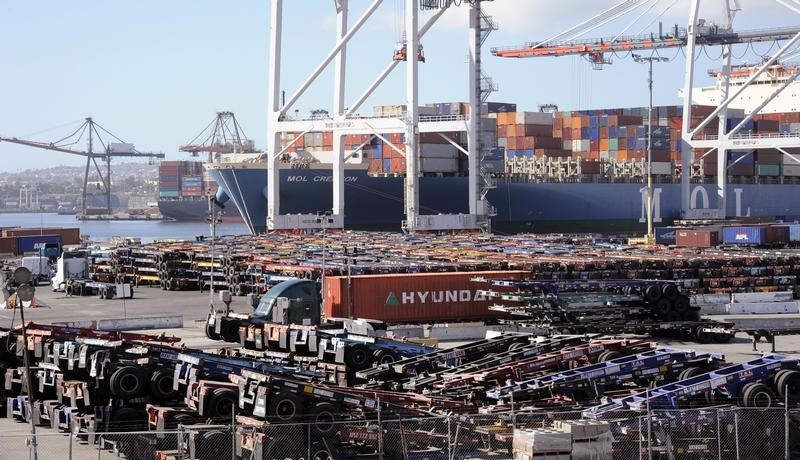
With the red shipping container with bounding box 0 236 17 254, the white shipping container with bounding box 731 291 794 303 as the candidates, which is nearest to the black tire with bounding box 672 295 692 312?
the white shipping container with bounding box 731 291 794 303

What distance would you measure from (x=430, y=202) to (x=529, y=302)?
59.6 metres

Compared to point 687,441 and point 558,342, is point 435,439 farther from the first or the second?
point 558,342

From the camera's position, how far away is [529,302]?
3597cm

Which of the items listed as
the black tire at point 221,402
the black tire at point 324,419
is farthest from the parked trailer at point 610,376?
the black tire at point 221,402

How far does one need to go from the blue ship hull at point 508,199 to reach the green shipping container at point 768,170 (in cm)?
108

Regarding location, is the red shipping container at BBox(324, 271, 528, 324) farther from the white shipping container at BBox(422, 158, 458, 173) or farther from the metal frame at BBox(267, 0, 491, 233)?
the white shipping container at BBox(422, 158, 458, 173)

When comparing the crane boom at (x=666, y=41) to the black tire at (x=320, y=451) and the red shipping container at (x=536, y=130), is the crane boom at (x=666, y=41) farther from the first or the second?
the black tire at (x=320, y=451)

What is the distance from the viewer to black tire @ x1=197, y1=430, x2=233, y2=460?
17531 mm

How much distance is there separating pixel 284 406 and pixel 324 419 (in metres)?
0.61

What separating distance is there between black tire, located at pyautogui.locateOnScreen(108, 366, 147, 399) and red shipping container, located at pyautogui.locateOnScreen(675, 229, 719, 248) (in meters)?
53.3

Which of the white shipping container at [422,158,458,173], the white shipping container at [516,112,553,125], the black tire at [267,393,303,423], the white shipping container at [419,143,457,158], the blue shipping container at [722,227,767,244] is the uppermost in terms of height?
the white shipping container at [516,112,553,125]

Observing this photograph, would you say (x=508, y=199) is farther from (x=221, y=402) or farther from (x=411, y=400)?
(x=221, y=402)

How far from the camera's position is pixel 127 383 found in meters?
21.0

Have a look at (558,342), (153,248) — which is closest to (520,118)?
(153,248)
